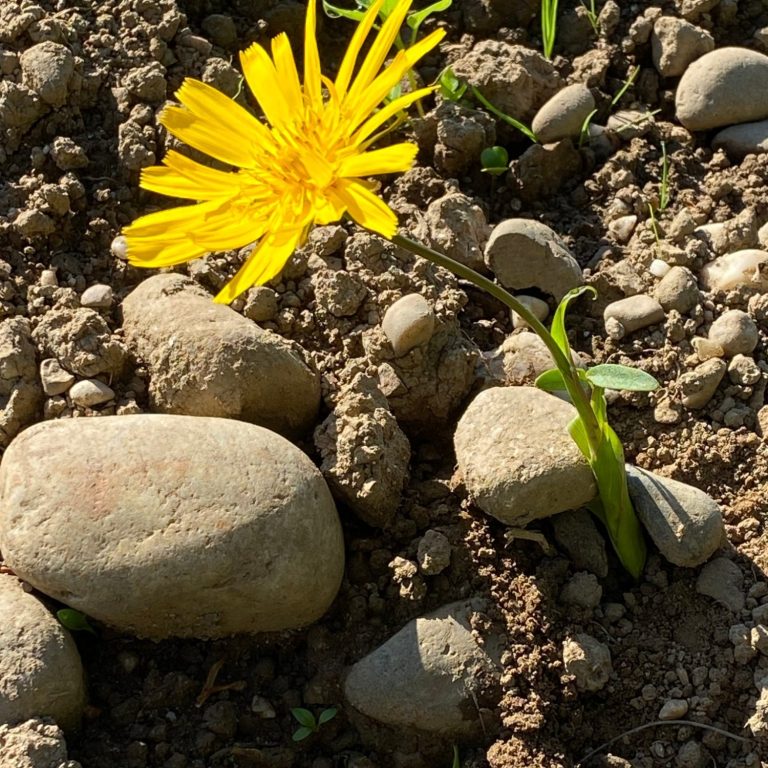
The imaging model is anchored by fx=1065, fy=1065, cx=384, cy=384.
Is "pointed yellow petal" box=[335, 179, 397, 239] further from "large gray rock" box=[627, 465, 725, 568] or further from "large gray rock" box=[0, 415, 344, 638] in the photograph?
"large gray rock" box=[627, 465, 725, 568]

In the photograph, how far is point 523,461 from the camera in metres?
2.71

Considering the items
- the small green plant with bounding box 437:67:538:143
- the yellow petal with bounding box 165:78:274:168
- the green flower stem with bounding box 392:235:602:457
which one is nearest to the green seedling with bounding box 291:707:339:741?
the green flower stem with bounding box 392:235:602:457

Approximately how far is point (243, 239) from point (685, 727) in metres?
1.60

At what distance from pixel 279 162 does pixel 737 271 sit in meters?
1.54

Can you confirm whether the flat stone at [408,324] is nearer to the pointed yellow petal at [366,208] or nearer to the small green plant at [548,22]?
the pointed yellow petal at [366,208]

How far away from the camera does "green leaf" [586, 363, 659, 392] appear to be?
2.61 metres

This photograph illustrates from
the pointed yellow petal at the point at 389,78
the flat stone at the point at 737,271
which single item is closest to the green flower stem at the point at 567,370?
the pointed yellow petal at the point at 389,78

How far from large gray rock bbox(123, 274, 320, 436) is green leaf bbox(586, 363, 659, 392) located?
2.66ft

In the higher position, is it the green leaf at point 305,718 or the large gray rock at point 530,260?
the large gray rock at point 530,260

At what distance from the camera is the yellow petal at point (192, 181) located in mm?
2539

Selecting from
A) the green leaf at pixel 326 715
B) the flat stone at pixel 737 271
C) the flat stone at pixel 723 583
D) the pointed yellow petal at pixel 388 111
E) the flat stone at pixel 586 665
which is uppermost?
the pointed yellow petal at pixel 388 111

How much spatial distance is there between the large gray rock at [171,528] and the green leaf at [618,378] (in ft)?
2.48

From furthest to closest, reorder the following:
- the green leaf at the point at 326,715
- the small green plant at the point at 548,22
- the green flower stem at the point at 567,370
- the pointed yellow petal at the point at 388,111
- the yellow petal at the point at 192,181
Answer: the small green plant at the point at 548,22
the green leaf at the point at 326,715
the yellow petal at the point at 192,181
the green flower stem at the point at 567,370
the pointed yellow petal at the point at 388,111

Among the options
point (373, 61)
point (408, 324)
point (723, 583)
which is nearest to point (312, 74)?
point (373, 61)
